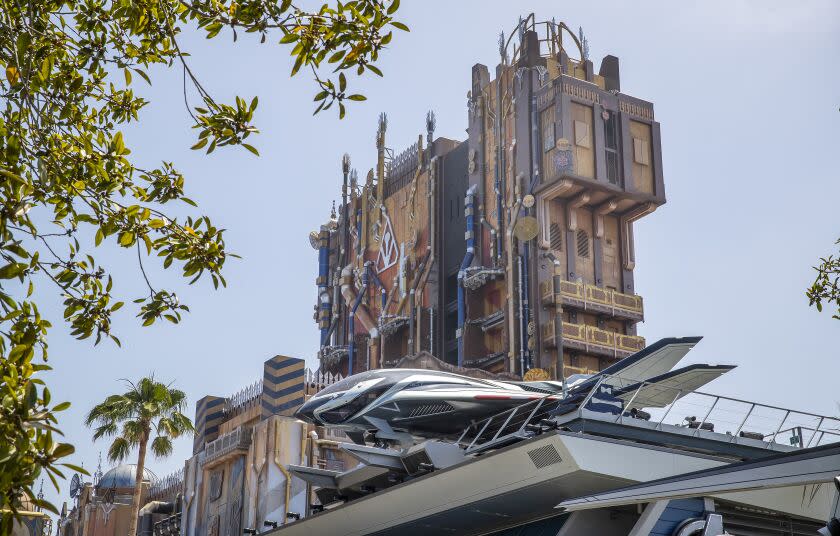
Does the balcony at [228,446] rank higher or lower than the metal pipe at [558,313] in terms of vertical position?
lower

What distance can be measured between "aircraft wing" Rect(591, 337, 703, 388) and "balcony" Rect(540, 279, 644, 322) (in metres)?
20.2

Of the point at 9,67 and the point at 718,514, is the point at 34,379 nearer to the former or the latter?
the point at 9,67

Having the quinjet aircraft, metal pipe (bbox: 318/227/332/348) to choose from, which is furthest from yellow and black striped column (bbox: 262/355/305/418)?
metal pipe (bbox: 318/227/332/348)

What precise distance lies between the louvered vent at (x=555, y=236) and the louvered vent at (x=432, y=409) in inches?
934

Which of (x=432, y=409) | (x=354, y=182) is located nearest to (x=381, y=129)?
(x=354, y=182)

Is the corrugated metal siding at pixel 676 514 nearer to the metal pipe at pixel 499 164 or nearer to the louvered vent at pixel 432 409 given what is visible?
the louvered vent at pixel 432 409

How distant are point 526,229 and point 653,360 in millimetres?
23577

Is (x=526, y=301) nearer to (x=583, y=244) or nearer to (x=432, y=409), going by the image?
(x=583, y=244)

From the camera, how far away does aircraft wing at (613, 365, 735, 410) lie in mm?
33375

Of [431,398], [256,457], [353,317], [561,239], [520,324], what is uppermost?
[353,317]

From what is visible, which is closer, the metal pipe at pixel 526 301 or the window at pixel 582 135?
the metal pipe at pixel 526 301

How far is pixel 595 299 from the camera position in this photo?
5922cm

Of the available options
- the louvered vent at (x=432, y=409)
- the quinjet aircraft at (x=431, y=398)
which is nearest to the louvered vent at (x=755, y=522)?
the quinjet aircraft at (x=431, y=398)

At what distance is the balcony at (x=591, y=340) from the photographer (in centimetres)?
5716
